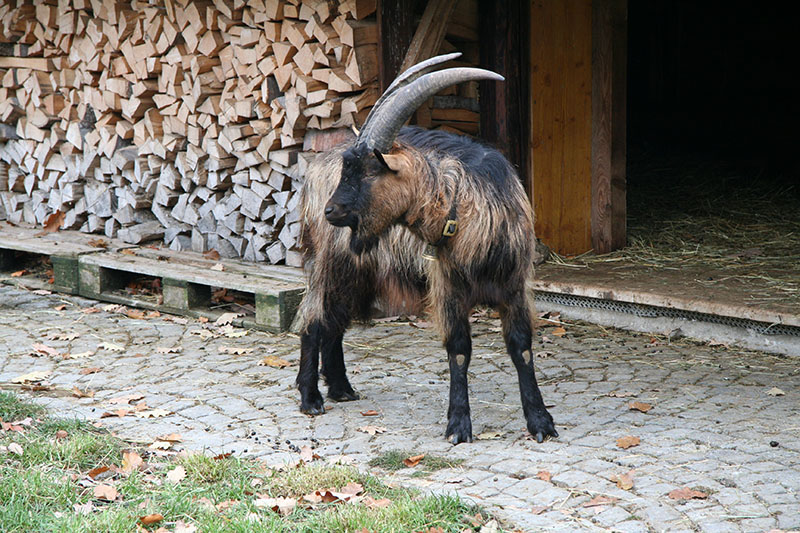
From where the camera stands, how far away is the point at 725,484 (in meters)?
3.41

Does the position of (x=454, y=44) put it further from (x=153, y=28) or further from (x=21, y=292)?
(x=21, y=292)

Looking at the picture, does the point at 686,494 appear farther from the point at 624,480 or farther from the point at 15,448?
the point at 15,448

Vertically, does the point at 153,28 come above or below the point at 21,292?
above

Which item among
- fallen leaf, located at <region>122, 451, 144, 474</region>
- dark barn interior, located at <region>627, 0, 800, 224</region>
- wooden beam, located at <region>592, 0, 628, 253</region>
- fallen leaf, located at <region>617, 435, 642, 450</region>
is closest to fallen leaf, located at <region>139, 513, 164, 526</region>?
fallen leaf, located at <region>122, 451, 144, 474</region>

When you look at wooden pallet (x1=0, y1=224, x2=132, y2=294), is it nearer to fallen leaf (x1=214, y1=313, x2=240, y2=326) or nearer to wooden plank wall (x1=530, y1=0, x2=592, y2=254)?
fallen leaf (x1=214, y1=313, x2=240, y2=326)

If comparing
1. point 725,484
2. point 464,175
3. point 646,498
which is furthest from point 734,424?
point 464,175

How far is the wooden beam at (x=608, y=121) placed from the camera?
684 centimetres

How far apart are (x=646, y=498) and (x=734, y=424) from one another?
1059 millimetres

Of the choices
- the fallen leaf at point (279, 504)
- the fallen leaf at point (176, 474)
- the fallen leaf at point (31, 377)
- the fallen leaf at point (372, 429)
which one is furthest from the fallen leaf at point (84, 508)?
the fallen leaf at point (31, 377)

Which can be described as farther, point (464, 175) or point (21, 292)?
point (21, 292)

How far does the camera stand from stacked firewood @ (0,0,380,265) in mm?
6250

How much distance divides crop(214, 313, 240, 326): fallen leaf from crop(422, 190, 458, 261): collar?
2.61 m

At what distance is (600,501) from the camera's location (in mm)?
3260

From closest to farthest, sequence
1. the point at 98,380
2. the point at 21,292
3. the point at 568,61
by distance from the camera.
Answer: the point at 98,380, the point at 568,61, the point at 21,292
